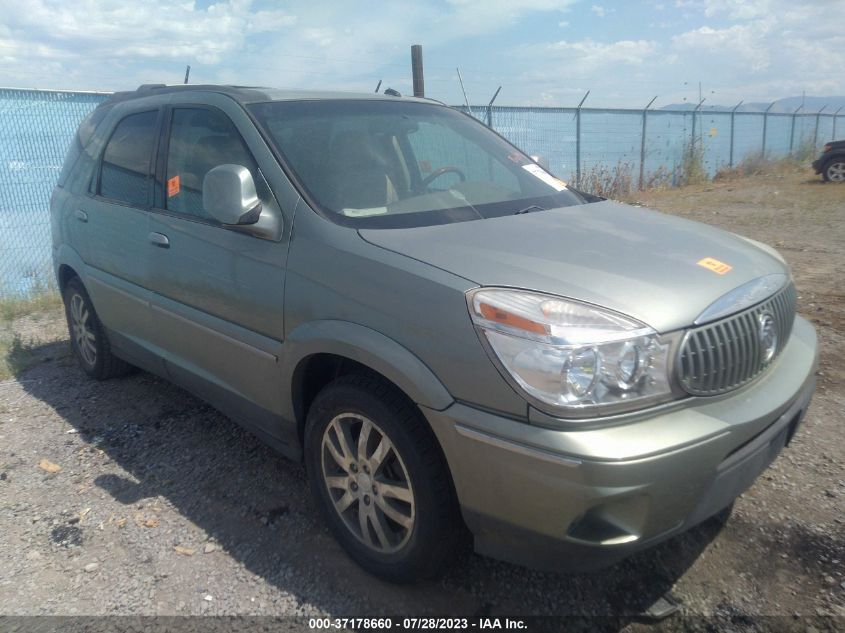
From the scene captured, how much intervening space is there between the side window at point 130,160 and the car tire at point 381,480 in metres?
1.95

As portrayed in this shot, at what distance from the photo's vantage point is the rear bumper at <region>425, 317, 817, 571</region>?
1936 mm

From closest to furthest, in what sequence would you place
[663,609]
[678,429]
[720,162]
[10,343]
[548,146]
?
1. [678,429]
2. [663,609]
3. [10,343]
4. [548,146]
5. [720,162]

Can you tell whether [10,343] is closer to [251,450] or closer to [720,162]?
[251,450]

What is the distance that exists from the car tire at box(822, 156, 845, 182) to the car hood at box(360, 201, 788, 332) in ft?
52.3

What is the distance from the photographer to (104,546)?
2.98 metres

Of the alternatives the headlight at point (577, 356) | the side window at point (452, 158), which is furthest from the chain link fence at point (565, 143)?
the headlight at point (577, 356)

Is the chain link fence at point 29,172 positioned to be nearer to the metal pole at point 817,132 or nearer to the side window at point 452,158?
the side window at point 452,158

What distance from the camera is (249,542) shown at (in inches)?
116

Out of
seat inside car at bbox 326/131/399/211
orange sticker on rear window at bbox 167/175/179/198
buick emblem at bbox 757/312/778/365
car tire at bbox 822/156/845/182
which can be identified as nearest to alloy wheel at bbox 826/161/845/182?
car tire at bbox 822/156/845/182

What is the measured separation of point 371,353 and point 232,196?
967mm

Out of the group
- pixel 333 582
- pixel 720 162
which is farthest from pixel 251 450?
pixel 720 162

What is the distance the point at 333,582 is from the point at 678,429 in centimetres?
150

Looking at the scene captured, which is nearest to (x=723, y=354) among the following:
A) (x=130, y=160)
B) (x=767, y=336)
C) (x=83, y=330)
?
(x=767, y=336)

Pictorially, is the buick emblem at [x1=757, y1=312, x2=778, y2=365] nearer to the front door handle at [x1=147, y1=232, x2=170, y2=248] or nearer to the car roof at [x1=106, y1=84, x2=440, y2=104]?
the car roof at [x1=106, y1=84, x2=440, y2=104]
